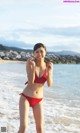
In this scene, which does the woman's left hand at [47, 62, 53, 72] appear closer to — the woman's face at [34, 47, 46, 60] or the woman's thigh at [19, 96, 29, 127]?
the woman's face at [34, 47, 46, 60]

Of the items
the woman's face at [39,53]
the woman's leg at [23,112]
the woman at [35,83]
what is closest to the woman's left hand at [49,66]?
the woman at [35,83]

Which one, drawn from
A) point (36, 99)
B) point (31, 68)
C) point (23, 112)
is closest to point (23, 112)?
point (23, 112)

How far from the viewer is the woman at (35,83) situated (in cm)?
630

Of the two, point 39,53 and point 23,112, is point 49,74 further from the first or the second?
point 23,112

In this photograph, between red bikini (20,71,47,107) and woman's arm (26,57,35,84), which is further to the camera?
red bikini (20,71,47,107)

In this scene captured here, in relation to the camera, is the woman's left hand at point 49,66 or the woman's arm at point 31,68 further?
the woman's left hand at point 49,66

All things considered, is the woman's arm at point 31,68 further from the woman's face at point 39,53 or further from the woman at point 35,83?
the woman's face at point 39,53

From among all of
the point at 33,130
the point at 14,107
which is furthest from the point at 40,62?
the point at 14,107

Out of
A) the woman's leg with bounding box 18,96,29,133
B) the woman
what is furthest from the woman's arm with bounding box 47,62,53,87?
the woman's leg with bounding box 18,96,29,133

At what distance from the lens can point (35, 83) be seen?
21.0 feet

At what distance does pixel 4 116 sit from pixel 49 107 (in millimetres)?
3058

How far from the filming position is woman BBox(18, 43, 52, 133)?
630 centimetres

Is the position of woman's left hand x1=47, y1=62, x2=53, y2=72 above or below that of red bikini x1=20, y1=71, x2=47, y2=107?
above

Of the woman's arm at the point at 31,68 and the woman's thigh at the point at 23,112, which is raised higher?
the woman's arm at the point at 31,68
